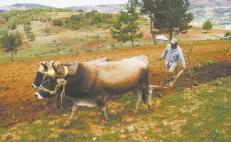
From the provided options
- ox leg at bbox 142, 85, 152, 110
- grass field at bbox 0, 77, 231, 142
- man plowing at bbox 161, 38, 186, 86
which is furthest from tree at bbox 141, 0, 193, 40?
ox leg at bbox 142, 85, 152, 110

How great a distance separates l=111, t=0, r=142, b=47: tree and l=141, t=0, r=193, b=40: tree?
1314mm

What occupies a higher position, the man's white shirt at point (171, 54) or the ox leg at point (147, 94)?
the man's white shirt at point (171, 54)

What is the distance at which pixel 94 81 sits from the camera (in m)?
13.8

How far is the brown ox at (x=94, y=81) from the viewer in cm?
1319

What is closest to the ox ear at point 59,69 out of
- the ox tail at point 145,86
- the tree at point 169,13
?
the ox tail at point 145,86

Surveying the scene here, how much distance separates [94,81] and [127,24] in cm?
3069

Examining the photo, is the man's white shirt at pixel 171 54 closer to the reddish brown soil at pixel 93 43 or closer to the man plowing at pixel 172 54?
the man plowing at pixel 172 54

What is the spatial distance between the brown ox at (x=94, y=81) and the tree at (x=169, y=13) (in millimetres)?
26915

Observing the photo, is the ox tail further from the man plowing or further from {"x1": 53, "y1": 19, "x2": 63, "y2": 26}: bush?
{"x1": 53, "y1": 19, "x2": 63, "y2": 26}: bush

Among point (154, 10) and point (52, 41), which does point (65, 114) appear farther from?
point (52, 41)

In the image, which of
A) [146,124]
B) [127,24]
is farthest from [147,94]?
[127,24]

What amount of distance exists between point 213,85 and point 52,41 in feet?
130

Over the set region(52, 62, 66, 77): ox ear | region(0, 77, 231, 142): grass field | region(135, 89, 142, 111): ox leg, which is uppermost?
region(52, 62, 66, 77): ox ear

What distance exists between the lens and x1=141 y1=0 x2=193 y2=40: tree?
41.5 meters
